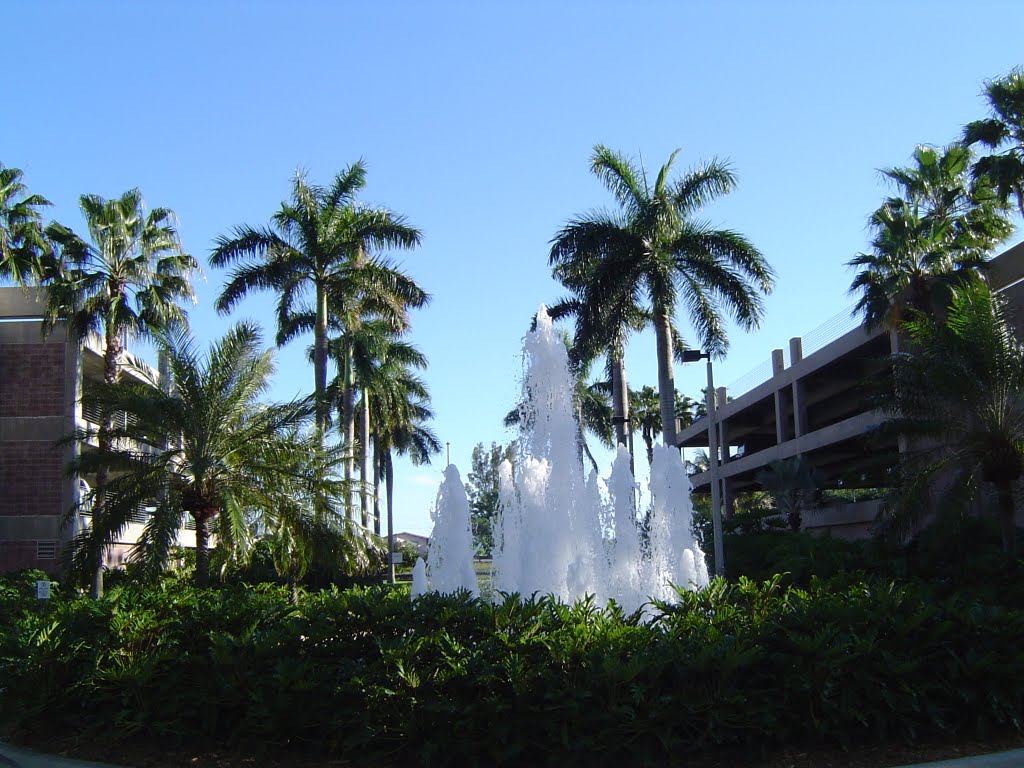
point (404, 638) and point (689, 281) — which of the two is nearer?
point (404, 638)

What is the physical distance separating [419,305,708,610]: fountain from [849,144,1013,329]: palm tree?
910 cm

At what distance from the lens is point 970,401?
50.7 ft

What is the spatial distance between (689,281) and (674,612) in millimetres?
20005

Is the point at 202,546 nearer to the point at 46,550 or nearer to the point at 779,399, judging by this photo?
the point at 46,550

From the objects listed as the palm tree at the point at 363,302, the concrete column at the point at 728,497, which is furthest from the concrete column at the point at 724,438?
the palm tree at the point at 363,302

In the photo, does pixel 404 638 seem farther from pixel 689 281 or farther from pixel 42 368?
pixel 42 368

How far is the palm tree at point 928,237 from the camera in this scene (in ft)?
80.5

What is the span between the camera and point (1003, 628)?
289 inches

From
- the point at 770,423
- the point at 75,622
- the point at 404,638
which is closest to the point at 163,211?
the point at 75,622

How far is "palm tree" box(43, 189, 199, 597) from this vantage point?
26.7 m

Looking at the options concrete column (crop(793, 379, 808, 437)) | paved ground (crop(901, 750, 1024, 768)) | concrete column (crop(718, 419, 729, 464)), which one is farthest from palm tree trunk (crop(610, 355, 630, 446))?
paved ground (crop(901, 750, 1024, 768))

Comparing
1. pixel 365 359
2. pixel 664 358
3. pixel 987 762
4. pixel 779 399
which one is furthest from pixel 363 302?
pixel 987 762

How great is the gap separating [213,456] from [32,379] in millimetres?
17428

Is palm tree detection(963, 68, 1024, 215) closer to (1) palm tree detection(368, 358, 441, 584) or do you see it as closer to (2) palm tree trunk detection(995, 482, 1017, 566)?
(2) palm tree trunk detection(995, 482, 1017, 566)
